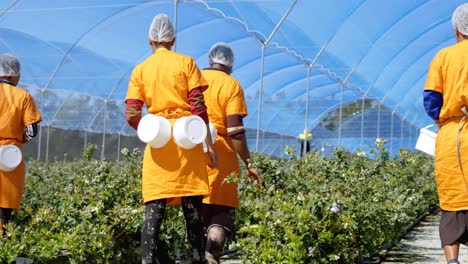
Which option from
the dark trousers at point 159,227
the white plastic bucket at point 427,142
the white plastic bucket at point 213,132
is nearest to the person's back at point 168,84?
the white plastic bucket at point 213,132

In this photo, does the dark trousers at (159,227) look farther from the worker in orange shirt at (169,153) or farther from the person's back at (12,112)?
the person's back at (12,112)

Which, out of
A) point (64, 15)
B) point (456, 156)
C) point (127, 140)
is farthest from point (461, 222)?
point (127, 140)

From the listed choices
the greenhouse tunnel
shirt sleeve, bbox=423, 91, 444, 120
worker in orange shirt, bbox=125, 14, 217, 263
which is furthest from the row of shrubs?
the greenhouse tunnel

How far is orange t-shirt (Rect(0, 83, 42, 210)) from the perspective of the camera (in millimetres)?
5543

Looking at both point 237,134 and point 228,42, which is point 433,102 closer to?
point 237,134

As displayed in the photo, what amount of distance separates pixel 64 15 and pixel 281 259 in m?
11.1

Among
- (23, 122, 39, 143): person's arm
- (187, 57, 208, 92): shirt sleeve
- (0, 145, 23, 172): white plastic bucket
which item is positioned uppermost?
(187, 57, 208, 92): shirt sleeve

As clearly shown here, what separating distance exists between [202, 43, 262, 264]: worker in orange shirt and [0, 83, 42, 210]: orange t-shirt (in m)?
1.24

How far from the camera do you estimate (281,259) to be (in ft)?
15.9

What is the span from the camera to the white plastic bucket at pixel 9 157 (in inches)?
212

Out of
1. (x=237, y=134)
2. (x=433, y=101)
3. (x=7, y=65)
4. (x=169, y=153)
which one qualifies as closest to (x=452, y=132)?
(x=433, y=101)

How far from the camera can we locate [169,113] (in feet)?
15.3

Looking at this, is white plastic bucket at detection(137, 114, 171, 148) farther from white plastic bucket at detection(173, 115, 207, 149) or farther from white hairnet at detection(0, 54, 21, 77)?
white hairnet at detection(0, 54, 21, 77)

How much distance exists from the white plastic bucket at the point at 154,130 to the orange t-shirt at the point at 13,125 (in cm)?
142
